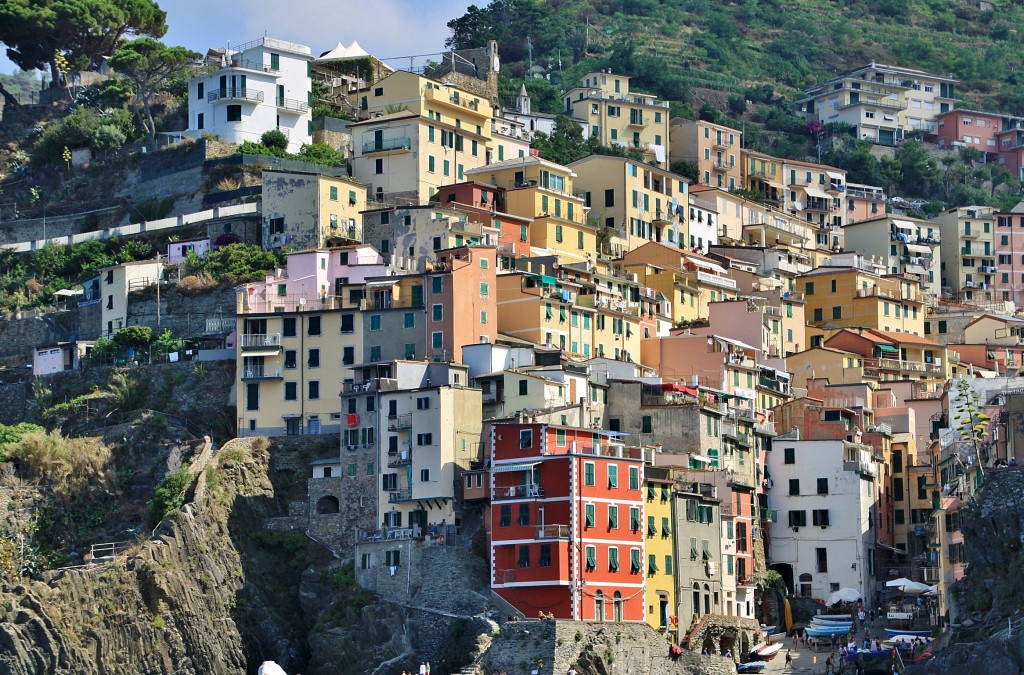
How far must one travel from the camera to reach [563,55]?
557ft

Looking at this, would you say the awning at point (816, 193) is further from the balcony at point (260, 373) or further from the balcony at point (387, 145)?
the balcony at point (260, 373)

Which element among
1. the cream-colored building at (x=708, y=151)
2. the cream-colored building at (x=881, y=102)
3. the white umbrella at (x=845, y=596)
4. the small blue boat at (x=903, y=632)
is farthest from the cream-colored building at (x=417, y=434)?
the cream-colored building at (x=881, y=102)

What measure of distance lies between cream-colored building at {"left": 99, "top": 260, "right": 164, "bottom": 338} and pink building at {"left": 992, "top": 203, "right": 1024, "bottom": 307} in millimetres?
62710

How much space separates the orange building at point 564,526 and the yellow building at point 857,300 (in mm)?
37470

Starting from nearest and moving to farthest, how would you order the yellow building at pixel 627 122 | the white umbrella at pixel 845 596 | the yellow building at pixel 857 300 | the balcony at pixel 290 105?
1. the white umbrella at pixel 845 596
2. the balcony at pixel 290 105
3. the yellow building at pixel 857 300
4. the yellow building at pixel 627 122

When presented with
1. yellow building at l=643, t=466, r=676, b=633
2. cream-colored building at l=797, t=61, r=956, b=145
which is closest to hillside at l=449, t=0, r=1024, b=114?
cream-colored building at l=797, t=61, r=956, b=145

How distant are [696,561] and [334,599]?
14.9 meters

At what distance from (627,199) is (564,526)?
4017 cm

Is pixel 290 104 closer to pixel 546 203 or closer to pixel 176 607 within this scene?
pixel 546 203

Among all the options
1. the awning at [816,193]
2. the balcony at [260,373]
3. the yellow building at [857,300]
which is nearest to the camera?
the balcony at [260,373]

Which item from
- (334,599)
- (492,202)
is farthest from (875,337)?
(334,599)

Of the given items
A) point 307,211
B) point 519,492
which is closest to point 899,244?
point 307,211

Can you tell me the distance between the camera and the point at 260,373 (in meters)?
88.6

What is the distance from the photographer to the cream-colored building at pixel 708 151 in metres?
132
